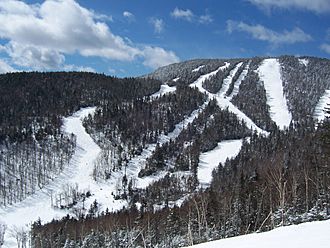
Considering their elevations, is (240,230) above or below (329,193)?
below

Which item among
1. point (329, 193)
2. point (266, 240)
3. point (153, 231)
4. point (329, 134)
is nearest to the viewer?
point (266, 240)

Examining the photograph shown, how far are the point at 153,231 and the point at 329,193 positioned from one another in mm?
46156

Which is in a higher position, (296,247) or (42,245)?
(296,247)

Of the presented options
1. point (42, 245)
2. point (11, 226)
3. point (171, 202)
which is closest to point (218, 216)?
point (42, 245)

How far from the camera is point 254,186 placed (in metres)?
87.8

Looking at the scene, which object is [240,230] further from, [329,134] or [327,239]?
[327,239]

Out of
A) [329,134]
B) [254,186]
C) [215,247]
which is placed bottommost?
[254,186]

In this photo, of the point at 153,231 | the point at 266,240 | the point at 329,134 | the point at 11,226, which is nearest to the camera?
the point at 266,240

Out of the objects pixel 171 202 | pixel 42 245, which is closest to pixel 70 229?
pixel 42 245

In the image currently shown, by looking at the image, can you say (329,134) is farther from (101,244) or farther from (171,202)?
(171,202)

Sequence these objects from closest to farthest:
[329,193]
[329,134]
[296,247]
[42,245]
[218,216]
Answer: [296,247]
[329,134]
[329,193]
[218,216]
[42,245]

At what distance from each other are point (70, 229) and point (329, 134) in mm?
111540

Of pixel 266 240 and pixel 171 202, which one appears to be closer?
pixel 266 240

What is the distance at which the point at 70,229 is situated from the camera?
456 feet
